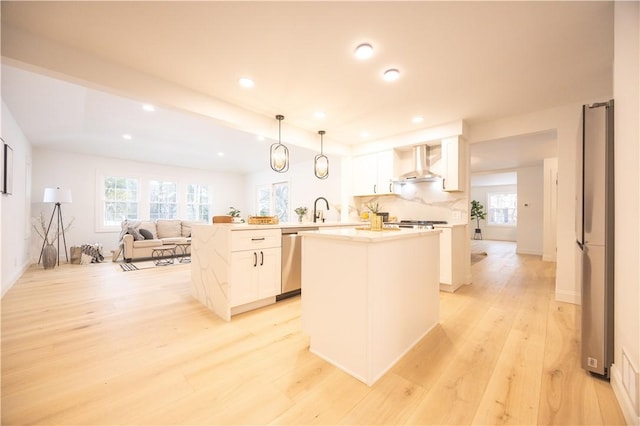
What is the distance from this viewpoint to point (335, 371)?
1.62m

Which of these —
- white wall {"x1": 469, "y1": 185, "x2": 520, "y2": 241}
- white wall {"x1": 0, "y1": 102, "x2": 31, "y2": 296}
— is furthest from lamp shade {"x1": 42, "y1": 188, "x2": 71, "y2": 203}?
white wall {"x1": 469, "y1": 185, "x2": 520, "y2": 241}

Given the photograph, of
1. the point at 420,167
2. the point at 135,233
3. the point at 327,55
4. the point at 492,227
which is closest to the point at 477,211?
the point at 492,227

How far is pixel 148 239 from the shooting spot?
225 inches

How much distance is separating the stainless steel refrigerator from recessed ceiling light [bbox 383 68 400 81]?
1371 mm

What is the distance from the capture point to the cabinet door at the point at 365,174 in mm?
4520

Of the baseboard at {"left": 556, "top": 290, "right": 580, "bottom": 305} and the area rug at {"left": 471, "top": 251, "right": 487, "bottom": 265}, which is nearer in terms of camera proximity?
the baseboard at {"left": 556, "top": 290, "right": 580, "bottom": 305}

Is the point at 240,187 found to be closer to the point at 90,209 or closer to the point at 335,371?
the point at 90,209

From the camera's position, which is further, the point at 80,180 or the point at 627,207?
the point at 80,180

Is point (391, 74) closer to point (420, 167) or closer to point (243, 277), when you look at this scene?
point (420, 167)

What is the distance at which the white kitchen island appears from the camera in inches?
59.5

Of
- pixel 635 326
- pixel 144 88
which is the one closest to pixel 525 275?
pixel 635 326

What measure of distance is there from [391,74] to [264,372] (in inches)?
102

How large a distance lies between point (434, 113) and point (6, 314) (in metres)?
5.12

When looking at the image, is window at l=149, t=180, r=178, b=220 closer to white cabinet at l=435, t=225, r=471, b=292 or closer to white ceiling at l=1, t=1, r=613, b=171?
white ceiling at l=1, t=1, r=613, b=171
